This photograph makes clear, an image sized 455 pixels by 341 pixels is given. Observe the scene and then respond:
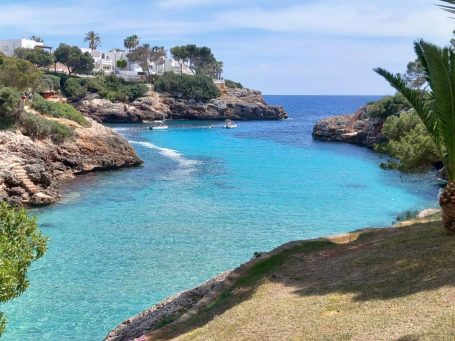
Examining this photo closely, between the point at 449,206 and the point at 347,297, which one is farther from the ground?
the point at 449,206

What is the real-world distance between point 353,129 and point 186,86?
158 feet

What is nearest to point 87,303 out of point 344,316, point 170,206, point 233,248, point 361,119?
point 233,248

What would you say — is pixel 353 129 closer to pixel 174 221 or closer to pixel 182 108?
pixel 182 108

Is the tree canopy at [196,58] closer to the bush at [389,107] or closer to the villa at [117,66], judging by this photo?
the villa at [117,66]

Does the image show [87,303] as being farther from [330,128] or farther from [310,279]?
[330,128]

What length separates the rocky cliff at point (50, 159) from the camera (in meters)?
35.8

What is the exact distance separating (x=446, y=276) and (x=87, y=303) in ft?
45.5

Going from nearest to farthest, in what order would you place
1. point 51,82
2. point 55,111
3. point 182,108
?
point 55,111
point 51,82
point 182,108

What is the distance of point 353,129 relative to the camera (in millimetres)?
83188

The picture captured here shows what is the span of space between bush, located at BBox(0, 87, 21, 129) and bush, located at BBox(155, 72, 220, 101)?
74.0 meters

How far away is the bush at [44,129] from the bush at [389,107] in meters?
43.5

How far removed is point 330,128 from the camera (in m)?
86.9

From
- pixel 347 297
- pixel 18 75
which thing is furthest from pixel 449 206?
pixel 18 75

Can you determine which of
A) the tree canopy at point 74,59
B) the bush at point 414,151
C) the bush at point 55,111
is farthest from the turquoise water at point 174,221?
the tree canopy at point 74,59
